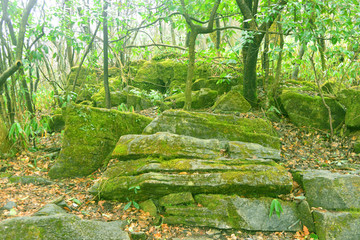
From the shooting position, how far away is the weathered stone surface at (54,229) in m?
2.97

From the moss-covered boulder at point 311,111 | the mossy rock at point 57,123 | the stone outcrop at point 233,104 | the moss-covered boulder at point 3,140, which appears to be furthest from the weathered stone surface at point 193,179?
the mossy rock at point 57,123

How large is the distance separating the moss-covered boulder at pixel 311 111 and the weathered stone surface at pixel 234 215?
4070mm

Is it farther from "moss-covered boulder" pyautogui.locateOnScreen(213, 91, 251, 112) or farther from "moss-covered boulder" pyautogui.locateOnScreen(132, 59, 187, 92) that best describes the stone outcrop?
"moss-covered boulder" pyautogui.locateOnScreen(132, 59, 187, 92)

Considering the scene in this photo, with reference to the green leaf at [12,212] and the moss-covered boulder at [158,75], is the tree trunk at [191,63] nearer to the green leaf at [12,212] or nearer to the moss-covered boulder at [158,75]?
the moss-covered boulder at [158,75]

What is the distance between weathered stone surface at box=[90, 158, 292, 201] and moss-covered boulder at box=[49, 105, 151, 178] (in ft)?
4.17

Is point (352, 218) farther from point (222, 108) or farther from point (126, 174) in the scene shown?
point (222, 108)

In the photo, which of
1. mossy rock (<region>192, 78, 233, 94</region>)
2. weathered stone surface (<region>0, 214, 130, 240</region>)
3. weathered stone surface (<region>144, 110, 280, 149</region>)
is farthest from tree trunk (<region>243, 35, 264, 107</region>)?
weathered stone surface (<region>0, 214, 130, 240</region>)

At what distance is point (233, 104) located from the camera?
784 centimetres

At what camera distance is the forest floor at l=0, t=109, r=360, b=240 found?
13.1 feet

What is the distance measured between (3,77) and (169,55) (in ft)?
29.8

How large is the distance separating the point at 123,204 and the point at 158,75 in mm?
8486

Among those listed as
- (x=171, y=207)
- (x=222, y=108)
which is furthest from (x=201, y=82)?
(x=171, y=207)

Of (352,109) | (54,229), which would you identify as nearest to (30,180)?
(54,229)

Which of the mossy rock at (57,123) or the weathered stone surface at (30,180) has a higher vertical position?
the mossy rock at (57,123)
